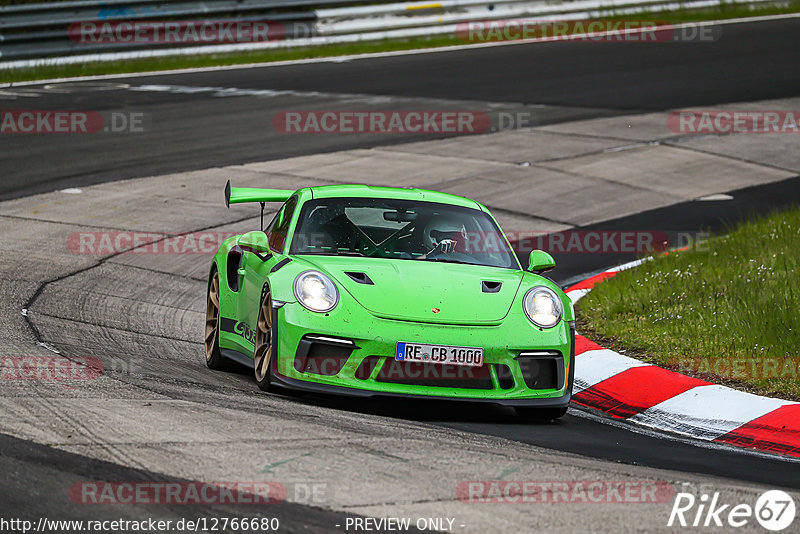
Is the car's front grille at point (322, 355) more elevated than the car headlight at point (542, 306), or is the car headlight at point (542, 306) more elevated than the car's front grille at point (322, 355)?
the car headlight at point (542, 306)

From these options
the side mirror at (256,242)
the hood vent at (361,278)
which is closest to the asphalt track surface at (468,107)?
the hood vent at (361,278)

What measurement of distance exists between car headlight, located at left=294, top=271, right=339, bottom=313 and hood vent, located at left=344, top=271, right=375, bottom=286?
0.52ft

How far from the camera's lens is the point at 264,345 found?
288 inches

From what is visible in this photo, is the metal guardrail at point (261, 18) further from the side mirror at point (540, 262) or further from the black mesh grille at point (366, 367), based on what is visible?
the black mesh grille at point (366, 367)

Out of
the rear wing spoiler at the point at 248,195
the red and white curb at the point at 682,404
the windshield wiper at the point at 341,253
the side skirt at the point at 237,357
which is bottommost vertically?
the red and white curb at the point at 682,404

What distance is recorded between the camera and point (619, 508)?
4.96m

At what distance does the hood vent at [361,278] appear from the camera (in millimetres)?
7203

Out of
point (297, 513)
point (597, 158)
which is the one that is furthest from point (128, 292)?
point (597, 158)

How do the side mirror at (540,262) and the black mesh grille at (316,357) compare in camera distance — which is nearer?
the black mesh grille at (316,357)

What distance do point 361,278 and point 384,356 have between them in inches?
24.0

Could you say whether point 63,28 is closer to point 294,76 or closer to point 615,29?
point 294,76

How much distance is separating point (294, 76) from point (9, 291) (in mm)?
13564

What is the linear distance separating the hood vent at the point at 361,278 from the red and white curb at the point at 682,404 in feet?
5.63

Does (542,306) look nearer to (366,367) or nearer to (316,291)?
(366,367)
